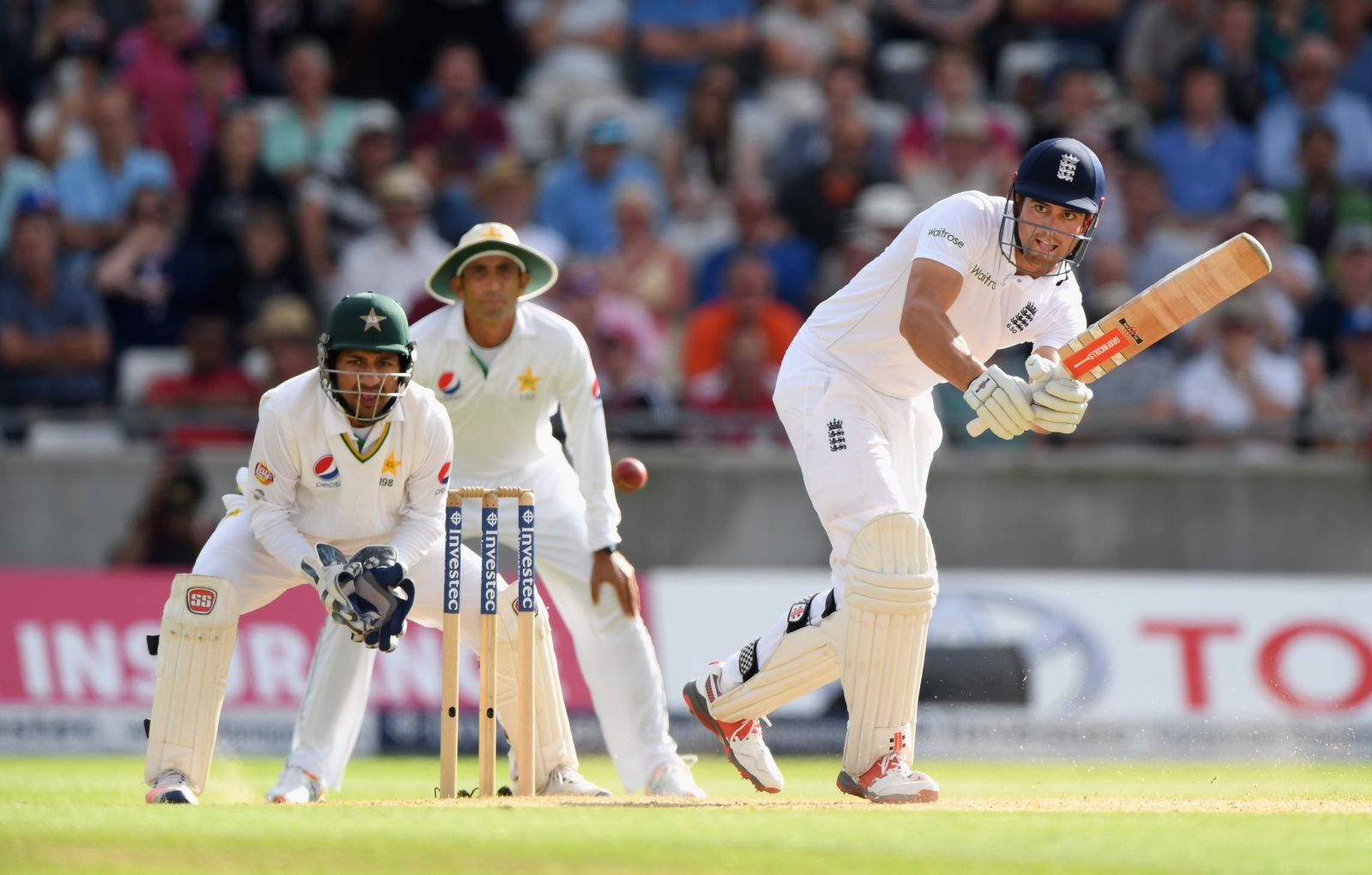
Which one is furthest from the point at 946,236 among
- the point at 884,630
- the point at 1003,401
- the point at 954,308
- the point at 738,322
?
the point at 738,322

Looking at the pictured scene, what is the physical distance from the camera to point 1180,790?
23.2 feet

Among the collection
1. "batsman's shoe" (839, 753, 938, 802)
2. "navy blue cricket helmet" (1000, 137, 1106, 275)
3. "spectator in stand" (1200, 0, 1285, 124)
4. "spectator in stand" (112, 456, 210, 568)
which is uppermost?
"spectator in stand" (1200, 0, 1285, 124)

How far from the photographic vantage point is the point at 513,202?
11.3m

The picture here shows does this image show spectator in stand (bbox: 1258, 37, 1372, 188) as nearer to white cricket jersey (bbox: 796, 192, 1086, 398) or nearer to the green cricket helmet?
white cricket jersey (bbox: 796, 192, 1086, 398)

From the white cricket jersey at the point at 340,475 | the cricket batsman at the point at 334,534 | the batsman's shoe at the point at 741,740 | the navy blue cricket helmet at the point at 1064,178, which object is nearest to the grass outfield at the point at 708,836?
the batsman's shoe at the point at 741,740

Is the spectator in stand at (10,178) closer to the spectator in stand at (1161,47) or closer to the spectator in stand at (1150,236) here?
the spectator in stand at (1150,236)

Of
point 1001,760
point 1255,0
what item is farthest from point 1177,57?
point 1001,760

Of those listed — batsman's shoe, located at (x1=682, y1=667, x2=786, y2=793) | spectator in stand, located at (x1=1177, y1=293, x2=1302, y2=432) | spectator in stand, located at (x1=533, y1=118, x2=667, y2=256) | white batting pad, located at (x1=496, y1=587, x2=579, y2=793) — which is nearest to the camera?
white batting pad, located at (x1=496, y1=587, x2=579, y2=793)

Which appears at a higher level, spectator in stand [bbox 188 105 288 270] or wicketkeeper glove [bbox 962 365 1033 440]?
spectator in stand [bbox 188 105 288 270]

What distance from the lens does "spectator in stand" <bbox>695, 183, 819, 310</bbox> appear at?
11.6m

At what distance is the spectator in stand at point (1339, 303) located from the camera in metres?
11.2

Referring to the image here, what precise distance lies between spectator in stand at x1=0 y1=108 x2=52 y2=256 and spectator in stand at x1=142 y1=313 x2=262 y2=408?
4.92 feet

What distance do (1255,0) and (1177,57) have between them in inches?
26.4

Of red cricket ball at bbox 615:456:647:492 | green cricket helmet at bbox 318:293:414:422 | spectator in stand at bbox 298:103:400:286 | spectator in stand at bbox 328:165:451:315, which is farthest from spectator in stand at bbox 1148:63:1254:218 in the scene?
green cricket helmet at bbox 318:293:414:422
